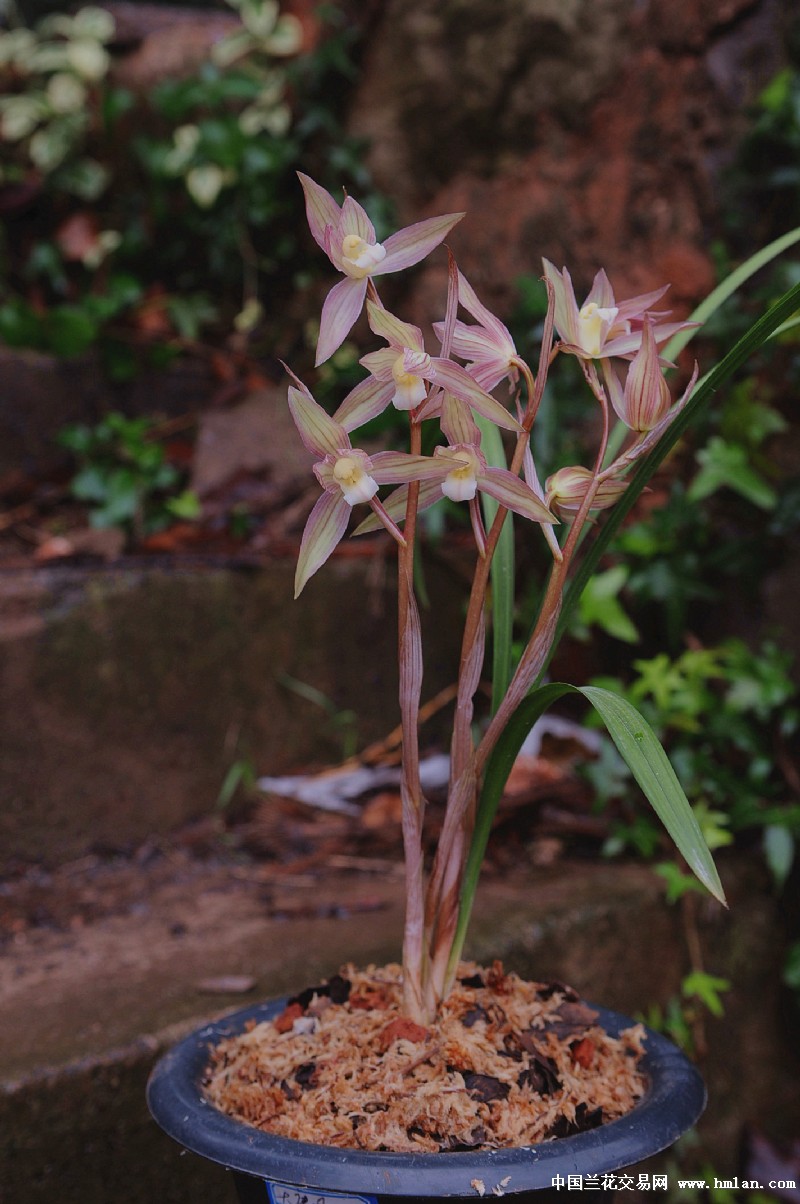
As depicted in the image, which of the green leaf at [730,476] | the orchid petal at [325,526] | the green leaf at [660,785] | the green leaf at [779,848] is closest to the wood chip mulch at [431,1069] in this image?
the green leaf at [660,785]

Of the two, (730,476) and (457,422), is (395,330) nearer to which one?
(457,422)

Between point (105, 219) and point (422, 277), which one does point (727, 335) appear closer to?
point (422, 277)

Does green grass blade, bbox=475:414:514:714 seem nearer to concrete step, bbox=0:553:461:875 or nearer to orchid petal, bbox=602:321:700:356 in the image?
orchid petal, bbox=602:321:700:356

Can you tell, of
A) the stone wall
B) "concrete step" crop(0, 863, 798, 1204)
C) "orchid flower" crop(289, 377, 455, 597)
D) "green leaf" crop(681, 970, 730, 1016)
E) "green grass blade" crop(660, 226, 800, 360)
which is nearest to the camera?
"orchid flower" crop(289, 377, 455, 597)

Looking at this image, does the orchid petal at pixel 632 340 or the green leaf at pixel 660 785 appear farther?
the orchid petal at pixel 632 340

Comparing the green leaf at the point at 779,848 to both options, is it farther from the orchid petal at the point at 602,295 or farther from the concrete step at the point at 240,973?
the orchid petal at the point at 602,295

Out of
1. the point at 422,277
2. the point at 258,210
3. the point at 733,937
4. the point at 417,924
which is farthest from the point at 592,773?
the point at 258,210

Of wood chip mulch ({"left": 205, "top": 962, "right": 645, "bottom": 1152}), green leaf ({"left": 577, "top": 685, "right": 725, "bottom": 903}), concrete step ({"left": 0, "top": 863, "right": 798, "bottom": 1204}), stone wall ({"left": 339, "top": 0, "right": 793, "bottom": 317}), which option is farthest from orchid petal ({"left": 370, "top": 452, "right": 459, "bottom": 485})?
stone wall ({"left": 339, "top": 0, "right": 793, "bottom": 317})
